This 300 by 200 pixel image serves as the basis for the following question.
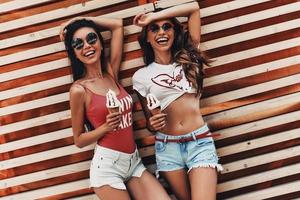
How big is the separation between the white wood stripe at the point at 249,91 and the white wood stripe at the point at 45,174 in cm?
175

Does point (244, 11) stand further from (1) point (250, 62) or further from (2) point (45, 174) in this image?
(2) point (45, 174)

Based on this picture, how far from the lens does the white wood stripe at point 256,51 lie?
5234 mm

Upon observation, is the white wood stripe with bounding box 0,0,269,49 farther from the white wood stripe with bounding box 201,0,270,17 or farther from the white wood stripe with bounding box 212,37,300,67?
the white wood stripe with bounding box 212,37,300,67

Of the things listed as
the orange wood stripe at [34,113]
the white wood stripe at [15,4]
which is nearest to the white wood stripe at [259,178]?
the orange wood stripe at [34,113]

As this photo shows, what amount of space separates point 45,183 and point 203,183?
2.09 m

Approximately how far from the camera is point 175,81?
4762mm

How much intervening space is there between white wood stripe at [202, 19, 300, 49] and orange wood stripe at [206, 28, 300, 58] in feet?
0.12

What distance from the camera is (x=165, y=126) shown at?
4.84 m

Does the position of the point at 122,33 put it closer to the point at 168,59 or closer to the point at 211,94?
the point at 168,59

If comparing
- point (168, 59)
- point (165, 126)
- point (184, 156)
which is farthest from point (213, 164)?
point (168, 59)

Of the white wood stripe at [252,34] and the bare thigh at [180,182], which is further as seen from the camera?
the white wood stripe at [252,34]

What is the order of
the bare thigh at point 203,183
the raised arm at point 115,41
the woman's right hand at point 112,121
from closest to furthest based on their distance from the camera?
the woman's right hand at point 112,121 → the bare thigh at point 203,183 → the raised arm at point 115,41

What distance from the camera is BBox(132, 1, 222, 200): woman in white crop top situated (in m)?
4.71

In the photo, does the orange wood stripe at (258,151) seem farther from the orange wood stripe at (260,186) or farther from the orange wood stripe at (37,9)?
the orange wood stripe at (37,9)
